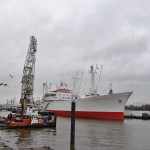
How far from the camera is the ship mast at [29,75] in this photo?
67.9 meters

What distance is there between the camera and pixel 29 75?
70750 mm

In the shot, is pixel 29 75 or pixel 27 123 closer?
pixel 27 123

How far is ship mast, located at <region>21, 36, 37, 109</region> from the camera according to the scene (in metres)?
67.9

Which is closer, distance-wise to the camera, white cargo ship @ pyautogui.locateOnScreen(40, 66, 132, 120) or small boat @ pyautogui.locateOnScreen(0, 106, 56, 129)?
small boat @ pyautogui.locateOnScreen(0, 106, 56, 129)

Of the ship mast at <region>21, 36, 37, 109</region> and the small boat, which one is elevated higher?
the ship mast at <region>21, 36, 37, 109</region>

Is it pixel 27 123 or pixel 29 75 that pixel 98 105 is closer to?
pixel 29 75

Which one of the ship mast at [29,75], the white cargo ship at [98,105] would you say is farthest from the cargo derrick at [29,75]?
the white cargo ship at [98,105]

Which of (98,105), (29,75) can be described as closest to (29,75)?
(29,75)

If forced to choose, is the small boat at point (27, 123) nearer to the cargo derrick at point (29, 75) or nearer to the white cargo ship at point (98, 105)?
the cargo derrick at point (29, 75)

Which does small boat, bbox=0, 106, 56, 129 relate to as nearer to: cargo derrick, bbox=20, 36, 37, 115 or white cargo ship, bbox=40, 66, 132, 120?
cargo derrick, bbox=20, 36, 37, 115

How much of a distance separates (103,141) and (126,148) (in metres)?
4.23

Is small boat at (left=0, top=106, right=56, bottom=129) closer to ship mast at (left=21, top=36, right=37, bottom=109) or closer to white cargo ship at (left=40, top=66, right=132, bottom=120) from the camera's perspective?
ship mast at (left=21, top=36, right=37, bottom=109)

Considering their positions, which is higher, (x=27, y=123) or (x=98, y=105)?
(x=98, y=105)

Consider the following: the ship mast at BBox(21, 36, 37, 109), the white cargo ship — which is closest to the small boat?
the ship mast at BBox(21, 36, 37, 109)
